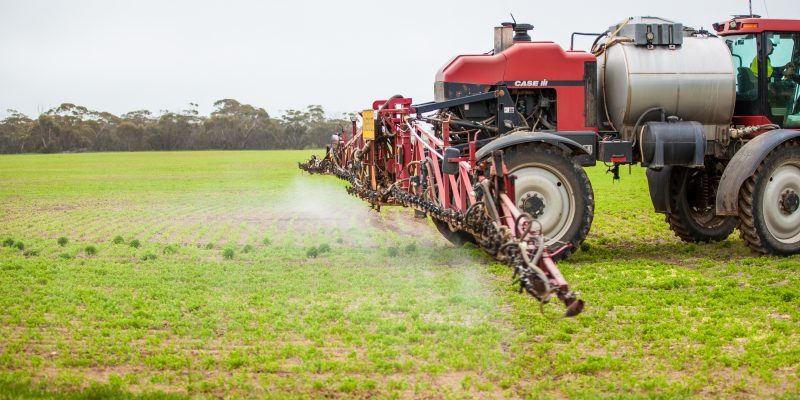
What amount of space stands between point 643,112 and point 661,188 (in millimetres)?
2150

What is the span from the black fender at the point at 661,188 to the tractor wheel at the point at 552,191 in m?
2.93

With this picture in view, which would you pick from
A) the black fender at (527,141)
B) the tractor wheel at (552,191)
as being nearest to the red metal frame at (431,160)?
the black fender at (527,141)

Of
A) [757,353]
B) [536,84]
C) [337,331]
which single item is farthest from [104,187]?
[757,353]

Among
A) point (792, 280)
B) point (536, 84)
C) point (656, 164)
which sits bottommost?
point (792, 280)

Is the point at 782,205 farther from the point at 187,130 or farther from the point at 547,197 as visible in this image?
the point at 187,130

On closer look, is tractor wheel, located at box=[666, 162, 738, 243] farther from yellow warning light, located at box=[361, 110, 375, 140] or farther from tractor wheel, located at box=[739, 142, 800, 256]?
yellow warning light, located at box=[361, 110, 375, 140]

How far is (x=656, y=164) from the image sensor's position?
1324 cm

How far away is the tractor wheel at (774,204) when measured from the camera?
1298 cm

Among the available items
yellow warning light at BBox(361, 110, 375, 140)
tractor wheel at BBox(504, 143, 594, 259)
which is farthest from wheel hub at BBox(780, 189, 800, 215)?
yellow warning light at BBox(361, 110, 375, 140)

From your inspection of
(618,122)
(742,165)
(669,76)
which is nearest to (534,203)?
(618,122)

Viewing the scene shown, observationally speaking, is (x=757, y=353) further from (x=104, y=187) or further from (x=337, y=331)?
(x=104, y=187)

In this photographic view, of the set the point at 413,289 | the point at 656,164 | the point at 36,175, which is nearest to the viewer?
the point at 413,289

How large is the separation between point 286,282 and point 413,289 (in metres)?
1.66

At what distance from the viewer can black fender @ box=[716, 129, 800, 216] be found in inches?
507
